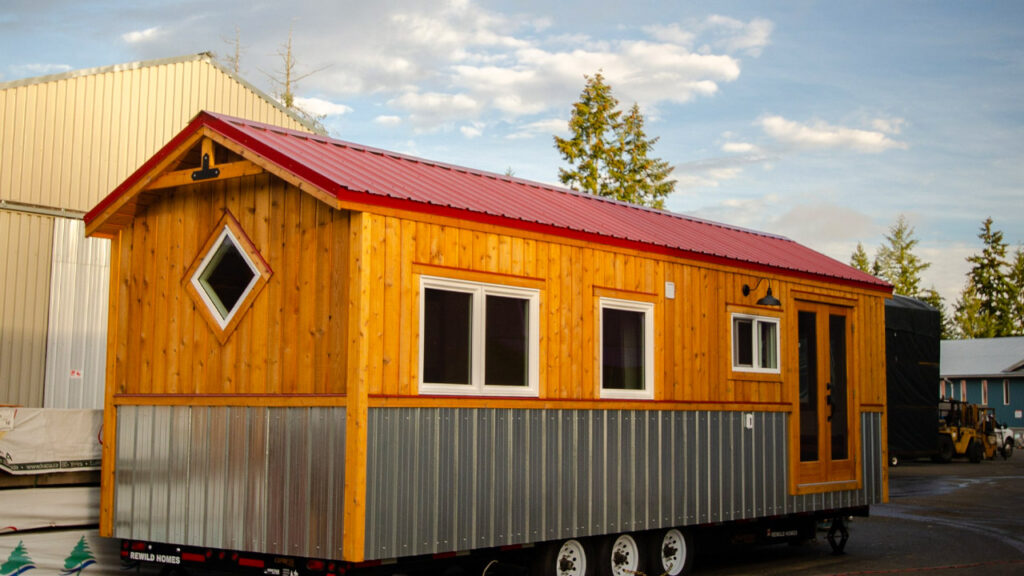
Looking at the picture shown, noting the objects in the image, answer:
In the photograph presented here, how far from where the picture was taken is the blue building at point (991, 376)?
6003cm

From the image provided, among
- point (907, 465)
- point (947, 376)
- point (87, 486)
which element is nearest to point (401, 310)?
point (87, 486)

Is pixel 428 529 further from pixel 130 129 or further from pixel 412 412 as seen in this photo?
pixel 130 129

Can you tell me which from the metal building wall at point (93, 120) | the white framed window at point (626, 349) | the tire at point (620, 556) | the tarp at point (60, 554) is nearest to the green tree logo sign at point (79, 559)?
the tarp at point (60, 554)

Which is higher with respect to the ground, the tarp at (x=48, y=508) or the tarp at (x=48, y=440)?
the tarp at (x=48, y=440)

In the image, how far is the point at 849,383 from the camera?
1394 centimetres

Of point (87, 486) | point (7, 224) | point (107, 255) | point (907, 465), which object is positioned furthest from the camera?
point (907, 465)

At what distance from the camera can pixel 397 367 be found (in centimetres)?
842

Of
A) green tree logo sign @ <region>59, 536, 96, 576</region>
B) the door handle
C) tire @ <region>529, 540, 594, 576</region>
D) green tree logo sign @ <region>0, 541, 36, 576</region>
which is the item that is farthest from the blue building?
green tree logo sign @ <region>0, 541, 36, 576</region>

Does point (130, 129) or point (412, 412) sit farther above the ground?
point (130, 129)

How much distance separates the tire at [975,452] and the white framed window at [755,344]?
92.2ft

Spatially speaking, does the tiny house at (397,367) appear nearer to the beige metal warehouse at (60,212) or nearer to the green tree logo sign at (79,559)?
the green tree logo sign at (79,559)

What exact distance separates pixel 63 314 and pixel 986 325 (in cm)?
7286

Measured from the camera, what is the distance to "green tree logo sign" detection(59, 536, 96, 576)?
10188mm

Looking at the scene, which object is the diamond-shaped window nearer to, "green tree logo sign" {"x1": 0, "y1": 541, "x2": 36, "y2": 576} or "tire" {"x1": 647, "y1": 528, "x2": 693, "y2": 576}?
"green tree logo sign" {"x1": 0, "y1": 541, "x2": 36, "y2": 576}
